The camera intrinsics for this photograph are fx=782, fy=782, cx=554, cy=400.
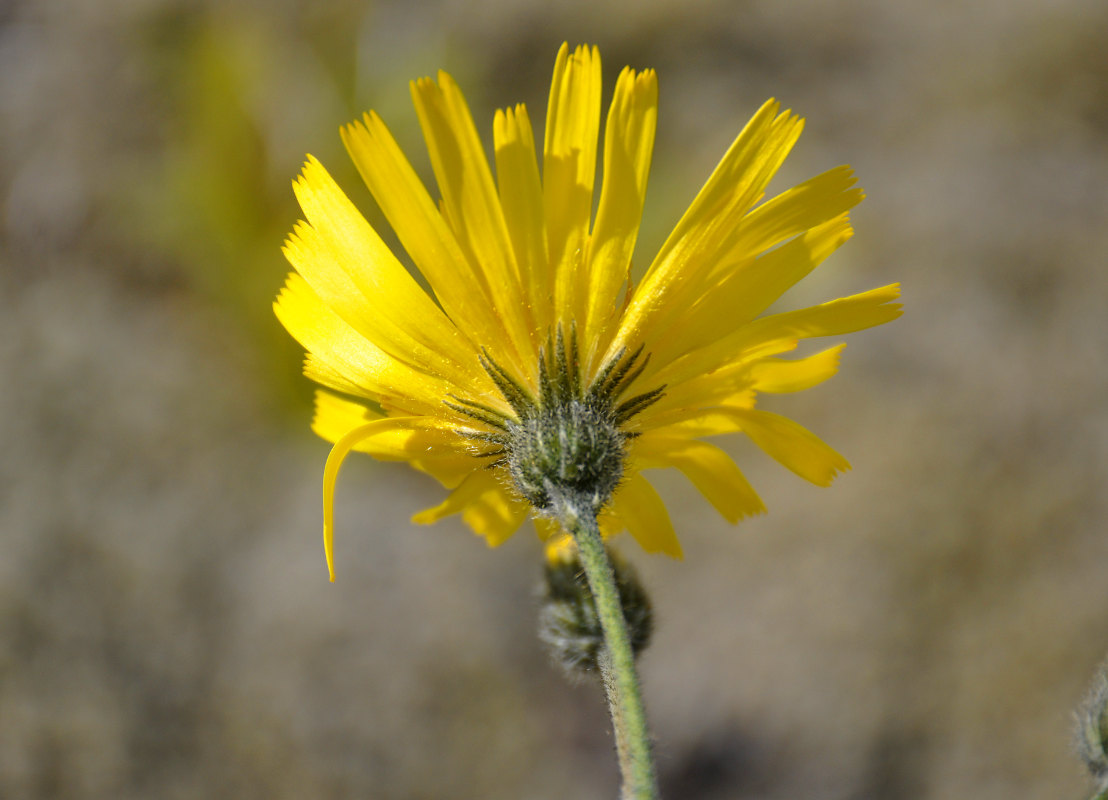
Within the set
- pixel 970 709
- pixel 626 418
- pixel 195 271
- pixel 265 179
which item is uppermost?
pixel 265 179

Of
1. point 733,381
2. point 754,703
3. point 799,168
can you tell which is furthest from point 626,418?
point 799,168

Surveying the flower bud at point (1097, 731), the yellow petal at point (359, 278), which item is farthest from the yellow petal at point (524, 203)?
the flower bud at point (1097, 731)

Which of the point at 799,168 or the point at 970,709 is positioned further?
the point at 799,168

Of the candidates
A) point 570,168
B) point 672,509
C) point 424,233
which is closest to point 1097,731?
point 570,168

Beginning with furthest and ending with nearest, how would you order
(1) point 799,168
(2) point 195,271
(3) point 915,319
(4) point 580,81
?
(2) point 195,271 → (1) point 799,168 → (3) point 915,319 → (4) point 580,81

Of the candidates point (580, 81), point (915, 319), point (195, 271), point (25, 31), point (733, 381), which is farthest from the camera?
point (25, 31)

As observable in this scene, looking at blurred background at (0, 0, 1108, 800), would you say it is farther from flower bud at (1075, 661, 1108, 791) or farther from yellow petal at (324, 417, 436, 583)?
yellow petal at (324, 417, 436, 583)

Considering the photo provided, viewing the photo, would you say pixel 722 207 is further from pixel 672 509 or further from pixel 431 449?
pixel 672 509

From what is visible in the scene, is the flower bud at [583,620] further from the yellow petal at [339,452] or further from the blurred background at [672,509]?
the blurred background at [672,509]

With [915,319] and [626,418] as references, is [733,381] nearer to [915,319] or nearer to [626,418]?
[626,418]
